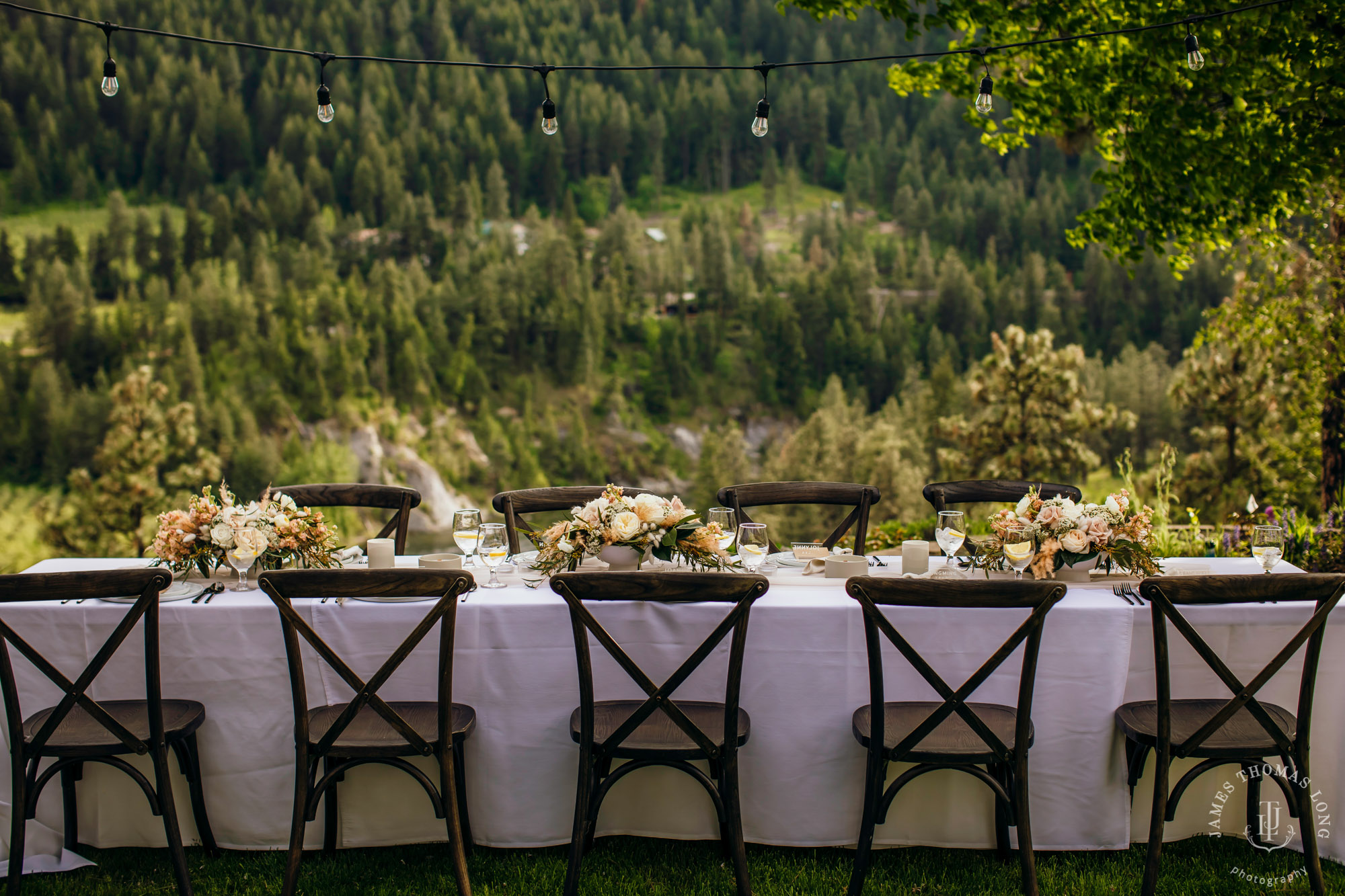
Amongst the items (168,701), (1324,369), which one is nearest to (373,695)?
(168,701)

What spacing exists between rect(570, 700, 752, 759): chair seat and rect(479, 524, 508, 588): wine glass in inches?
21.8

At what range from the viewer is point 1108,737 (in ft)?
9.11

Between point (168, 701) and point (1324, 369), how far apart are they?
7.50 metres

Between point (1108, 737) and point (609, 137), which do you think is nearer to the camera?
point (1108, 737)

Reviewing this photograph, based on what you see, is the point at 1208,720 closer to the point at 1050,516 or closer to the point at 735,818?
the point at 1050,516

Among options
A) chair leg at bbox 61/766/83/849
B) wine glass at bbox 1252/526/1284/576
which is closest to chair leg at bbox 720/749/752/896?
wine glass at bbox 1252/526/1284/576

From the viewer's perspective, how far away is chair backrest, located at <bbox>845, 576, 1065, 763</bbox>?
90.0 inches

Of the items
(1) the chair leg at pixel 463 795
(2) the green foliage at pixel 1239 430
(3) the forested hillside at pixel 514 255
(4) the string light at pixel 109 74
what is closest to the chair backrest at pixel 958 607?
(1) the chair leg at pixel 463 795

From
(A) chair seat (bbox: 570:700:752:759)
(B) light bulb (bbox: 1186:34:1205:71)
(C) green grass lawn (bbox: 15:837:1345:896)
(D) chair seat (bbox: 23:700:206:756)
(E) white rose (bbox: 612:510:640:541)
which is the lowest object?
(C) green grass lawn (bbox: 15:837:1345:896)

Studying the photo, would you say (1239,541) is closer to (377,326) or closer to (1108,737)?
(1108,737)

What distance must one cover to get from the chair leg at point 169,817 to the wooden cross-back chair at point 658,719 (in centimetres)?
113

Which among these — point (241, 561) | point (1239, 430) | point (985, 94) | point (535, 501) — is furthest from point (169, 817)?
point (1239, 430)

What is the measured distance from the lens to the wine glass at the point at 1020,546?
295 cm

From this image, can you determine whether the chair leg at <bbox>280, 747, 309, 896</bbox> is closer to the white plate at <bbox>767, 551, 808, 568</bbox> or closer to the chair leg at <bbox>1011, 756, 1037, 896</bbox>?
the white plate at <bbox>767, 551, 808, 568</bbox>
